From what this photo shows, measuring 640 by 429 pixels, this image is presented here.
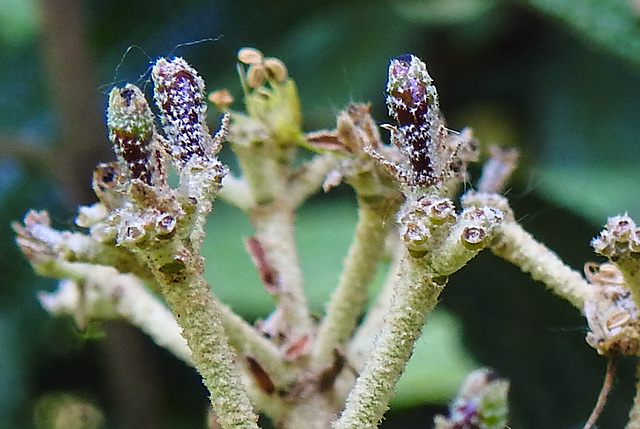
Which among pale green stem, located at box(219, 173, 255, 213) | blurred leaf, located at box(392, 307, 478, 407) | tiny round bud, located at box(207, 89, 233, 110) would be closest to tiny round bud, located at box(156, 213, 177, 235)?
tiny round bud, located at box(207, 89, 233, 110)

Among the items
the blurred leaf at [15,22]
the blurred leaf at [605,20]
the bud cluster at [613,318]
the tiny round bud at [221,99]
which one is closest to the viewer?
the bud cluster at [613,318]

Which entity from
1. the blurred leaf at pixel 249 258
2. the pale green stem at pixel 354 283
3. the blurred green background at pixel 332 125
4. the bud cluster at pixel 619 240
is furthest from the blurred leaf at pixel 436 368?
the bud cluster at pixel 619 240

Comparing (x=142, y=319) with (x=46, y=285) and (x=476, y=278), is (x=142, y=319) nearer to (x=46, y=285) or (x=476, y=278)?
(x=476, y=278)

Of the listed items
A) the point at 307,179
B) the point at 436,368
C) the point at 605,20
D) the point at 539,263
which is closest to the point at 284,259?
the point at 307,179

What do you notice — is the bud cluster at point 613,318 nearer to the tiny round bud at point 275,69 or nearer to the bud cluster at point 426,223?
the bud cluster at point 426,223

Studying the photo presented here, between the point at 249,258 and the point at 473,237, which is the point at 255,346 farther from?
the point at 249,258

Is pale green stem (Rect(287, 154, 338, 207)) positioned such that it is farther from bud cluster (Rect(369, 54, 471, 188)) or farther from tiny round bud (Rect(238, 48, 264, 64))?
bud cluster (Rect(369, 54, 471, 188))
